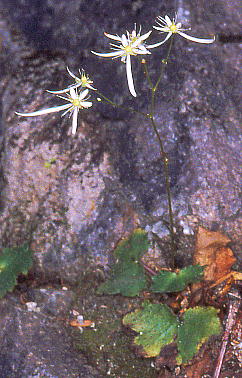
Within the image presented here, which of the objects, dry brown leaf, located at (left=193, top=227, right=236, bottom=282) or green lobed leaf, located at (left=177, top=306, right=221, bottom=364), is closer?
green lobed leaf, located at (left=177, top=306, right=221, bottom=364)

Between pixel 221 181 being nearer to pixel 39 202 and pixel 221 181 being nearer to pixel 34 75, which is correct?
pixel 39 202

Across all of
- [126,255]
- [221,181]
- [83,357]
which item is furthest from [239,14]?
[83,357]

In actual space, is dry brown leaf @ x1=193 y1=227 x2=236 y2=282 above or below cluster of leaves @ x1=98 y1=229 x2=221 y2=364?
above

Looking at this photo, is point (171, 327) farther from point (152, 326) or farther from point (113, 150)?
point (113, 150)

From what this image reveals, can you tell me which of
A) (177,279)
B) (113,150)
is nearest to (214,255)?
(177,279)

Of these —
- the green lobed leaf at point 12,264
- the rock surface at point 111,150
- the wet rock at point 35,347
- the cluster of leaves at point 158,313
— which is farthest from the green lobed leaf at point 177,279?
the green lobed leaf at point 12,264

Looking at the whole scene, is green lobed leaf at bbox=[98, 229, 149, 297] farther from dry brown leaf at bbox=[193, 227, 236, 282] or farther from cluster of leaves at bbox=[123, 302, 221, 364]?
dry brown leaf at bbox=[193, 227, 236, 282]

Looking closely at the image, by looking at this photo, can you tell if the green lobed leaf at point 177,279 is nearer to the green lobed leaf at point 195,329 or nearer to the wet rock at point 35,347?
the green lobed leaf at point 195,329

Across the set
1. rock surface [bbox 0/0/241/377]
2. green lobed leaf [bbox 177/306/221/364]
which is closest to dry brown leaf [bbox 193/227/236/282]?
rock surface [bbox 0/0/241/377]
